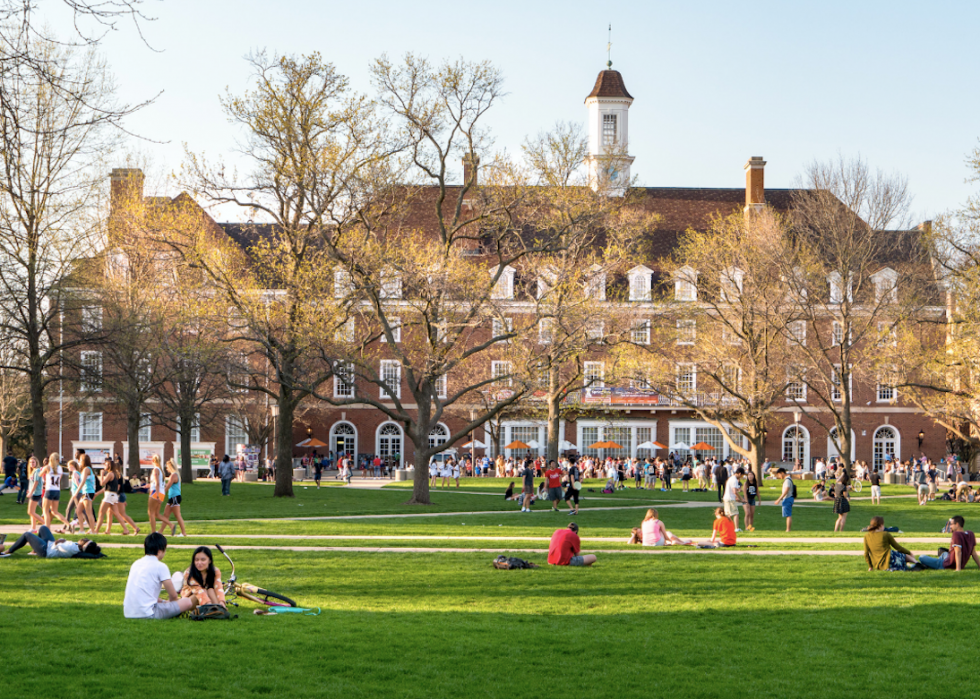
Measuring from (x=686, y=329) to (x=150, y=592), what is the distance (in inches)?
1288

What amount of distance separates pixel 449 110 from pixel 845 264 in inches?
768

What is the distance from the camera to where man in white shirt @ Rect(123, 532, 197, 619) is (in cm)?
1105

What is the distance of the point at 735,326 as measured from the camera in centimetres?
4316

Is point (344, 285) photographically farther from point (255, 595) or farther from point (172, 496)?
point (255, 595)

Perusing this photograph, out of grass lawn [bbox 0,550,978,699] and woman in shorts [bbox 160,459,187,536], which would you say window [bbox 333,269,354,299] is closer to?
woman in shorts [bbox 160,459,187,536]

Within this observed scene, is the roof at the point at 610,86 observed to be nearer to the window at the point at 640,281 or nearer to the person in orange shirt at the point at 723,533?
the window at the point at 640,281

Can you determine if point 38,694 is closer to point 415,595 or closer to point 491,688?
point 491,688

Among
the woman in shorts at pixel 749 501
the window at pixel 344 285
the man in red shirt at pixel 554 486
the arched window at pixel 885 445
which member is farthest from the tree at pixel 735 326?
the arched window at pixel 885 445

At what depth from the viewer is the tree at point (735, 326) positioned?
40.8 m

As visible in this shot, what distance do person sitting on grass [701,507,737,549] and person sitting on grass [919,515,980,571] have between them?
12.9 ft

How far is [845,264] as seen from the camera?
42438mm

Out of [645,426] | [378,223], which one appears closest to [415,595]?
[378,223]

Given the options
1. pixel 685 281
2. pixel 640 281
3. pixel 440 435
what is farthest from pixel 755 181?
pixel 440 435

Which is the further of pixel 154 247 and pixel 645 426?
pixel 645 426
